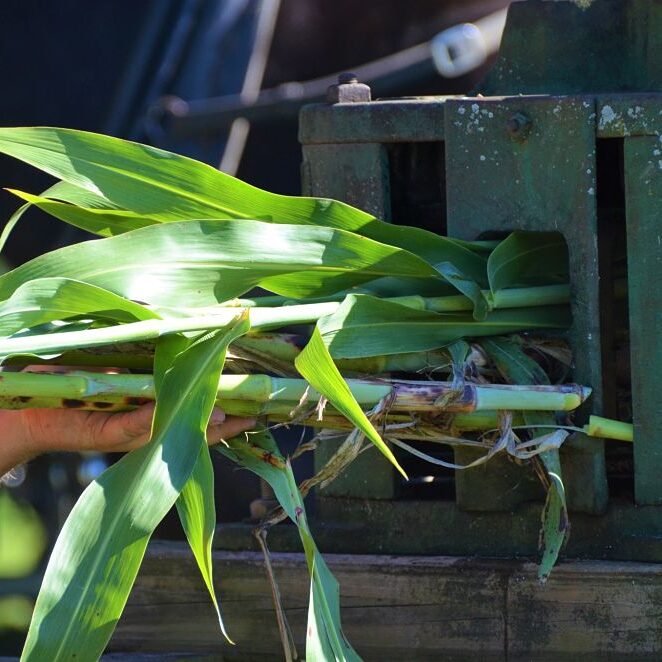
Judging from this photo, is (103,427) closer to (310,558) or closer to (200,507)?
(200,507)

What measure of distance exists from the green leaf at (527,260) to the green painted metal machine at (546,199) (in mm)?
44

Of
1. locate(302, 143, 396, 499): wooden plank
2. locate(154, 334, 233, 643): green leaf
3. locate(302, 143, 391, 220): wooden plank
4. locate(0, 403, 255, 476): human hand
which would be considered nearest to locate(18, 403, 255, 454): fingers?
locate(0, 403, 255, 476): human hand

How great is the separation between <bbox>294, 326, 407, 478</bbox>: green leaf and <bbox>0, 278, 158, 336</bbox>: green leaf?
250 millimetres

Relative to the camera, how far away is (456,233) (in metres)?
2.12

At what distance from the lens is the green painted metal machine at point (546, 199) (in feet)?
6.54

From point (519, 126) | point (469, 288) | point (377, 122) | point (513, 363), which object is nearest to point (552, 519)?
point (513, 363)

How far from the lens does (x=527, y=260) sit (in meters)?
2.08

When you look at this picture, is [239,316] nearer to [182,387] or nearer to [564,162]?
[182,387]

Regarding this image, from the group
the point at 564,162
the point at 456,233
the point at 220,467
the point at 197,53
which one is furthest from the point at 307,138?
the point at 197,53

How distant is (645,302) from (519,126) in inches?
13.3

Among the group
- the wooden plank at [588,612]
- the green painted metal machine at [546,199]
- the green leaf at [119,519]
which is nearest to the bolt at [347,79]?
the green painted metal machine at [546,199]

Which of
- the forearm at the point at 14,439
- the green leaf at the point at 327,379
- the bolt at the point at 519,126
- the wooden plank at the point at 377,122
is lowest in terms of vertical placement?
the forearm at the point at 14,439

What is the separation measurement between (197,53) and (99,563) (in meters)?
2.79

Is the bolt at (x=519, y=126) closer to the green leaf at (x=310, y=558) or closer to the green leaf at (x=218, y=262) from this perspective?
the green leaf at (x=218, y=262)
